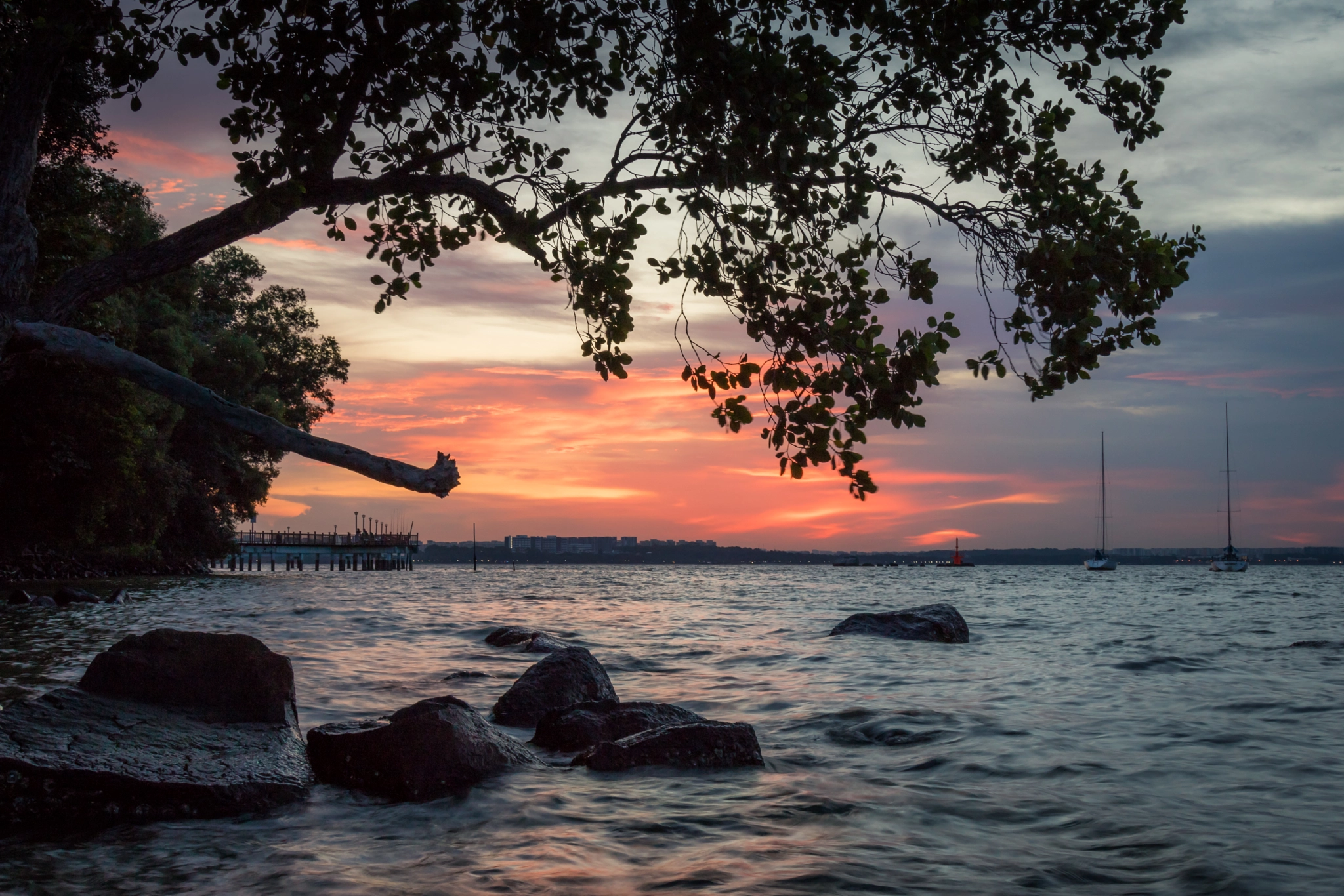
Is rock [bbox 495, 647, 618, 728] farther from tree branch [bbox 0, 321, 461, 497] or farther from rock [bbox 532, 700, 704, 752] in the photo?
tree branch [bbox 0, 321, 461, 497]

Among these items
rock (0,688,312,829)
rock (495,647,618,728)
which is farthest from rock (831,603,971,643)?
rock (0,688,312,829)

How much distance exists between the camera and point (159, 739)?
22.8ft

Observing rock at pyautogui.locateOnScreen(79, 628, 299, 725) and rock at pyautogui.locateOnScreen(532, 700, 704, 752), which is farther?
rock at pyautogui.locateOnScreen(532, 700, 704, 752)

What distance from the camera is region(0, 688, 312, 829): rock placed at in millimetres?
6113

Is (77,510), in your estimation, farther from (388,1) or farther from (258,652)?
(388,1)

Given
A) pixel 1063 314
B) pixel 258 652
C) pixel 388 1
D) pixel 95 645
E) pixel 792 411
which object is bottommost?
pixel 95 645

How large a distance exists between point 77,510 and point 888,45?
3575 cm

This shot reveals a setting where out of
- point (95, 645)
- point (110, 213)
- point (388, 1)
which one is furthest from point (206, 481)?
point (388, 1)

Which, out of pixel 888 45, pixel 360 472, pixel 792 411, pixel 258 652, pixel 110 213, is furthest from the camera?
pixel 110 213

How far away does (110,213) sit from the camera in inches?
1455

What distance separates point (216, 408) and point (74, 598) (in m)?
28.7

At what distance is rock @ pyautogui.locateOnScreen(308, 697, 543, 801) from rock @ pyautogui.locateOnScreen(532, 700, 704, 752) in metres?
1.17

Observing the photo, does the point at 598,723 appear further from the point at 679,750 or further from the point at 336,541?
the point at 336,541

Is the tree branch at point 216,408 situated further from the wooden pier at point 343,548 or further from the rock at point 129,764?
the wooden pier at point 343,548
